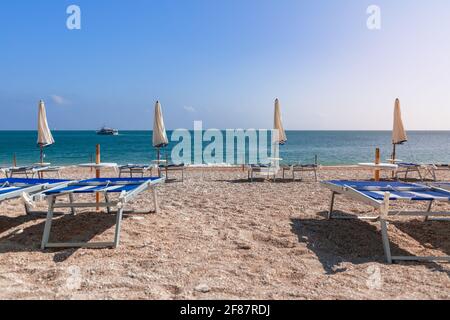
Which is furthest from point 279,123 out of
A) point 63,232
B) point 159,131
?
point 63,232

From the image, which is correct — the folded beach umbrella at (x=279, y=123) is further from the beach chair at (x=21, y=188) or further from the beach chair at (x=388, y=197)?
the beach chair at (x=21, y=188)

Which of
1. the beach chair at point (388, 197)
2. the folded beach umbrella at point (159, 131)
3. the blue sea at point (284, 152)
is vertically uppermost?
the folded beach umbrella at point (159, 131)

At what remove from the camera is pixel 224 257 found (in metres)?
3.42

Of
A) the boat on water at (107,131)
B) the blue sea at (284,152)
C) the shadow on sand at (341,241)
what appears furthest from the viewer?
the boat on water at (107,131)

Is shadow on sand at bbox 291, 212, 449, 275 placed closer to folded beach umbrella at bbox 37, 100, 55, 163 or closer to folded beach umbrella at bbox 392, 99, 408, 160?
folded beach umbrella at bbox 392, 99, 408, 160

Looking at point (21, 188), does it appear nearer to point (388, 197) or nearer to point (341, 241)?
point (341, 241)

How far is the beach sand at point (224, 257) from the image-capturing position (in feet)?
8.64

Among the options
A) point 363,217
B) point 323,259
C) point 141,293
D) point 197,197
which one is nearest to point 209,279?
point 141,293

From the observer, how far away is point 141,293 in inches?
101

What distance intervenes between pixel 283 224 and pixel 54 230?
3176mm

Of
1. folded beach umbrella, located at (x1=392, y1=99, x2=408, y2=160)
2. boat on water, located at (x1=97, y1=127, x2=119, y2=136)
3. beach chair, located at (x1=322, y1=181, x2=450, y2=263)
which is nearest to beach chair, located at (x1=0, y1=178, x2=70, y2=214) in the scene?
beach chair, located at (x1=322, y1=181, x2=450, y2=263)

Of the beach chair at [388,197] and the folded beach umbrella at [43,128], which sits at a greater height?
the folded beach umbrella at [43,128]

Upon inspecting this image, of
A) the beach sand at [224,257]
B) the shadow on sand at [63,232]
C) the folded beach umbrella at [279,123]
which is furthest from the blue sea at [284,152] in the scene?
the beach sand at [224,257]

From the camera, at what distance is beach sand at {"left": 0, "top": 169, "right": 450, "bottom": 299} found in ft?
8.64
